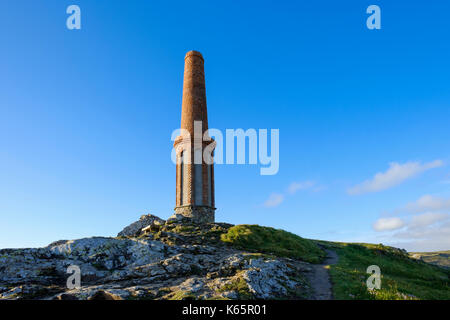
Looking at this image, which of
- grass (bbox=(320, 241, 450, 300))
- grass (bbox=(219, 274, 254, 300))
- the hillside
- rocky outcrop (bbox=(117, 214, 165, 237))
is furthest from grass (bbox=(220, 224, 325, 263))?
rocky outcrop (bbox=(117, 214, 165, 237))

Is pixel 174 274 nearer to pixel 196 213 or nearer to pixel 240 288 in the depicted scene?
pixel 240 288

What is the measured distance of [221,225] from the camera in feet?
91.8

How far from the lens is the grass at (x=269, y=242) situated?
888 inches

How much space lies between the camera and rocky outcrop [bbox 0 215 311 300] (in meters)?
11.5

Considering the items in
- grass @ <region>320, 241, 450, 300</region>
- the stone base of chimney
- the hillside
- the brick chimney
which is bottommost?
grass @ <region>320, 241, 450, 300</region>

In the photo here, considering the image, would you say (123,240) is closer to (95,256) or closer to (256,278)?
(95,256)

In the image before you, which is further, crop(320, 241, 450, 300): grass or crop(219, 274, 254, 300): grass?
crop(320, 241, 450, 300): grass

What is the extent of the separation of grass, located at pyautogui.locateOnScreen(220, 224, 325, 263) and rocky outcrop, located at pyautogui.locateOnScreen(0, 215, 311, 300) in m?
2.78

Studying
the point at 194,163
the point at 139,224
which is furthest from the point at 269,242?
the point at 139,224

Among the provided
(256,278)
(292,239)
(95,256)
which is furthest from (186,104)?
(256,278)

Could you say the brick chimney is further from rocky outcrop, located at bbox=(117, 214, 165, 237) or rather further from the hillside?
the hillside

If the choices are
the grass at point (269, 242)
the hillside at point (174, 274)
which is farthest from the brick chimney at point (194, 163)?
the hillside at point (174, 274)

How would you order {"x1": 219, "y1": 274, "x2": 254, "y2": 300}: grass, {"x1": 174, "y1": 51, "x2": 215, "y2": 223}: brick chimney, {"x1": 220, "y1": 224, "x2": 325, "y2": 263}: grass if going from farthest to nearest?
{"x1": 174, "y1": 51, "x2": 215, "y2": 223}: brick chimney → {"x1": 220, "y1": 224, "x2": 325, "y2": 263}: grass → {"x1": 219, "y1": 274, "x2": 254, "y2": 300}: grass

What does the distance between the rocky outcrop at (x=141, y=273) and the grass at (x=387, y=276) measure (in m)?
2.11
